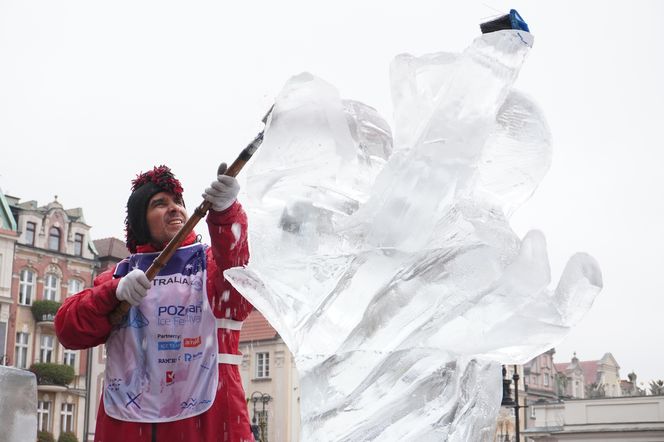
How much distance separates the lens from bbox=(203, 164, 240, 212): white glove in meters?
3.18

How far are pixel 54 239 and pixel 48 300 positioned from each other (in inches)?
96.5

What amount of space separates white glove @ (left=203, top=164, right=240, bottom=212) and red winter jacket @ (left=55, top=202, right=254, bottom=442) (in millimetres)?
162

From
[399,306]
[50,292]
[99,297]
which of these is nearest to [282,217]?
[399,306]

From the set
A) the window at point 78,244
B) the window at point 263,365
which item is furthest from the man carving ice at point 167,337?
the window at point 263,365

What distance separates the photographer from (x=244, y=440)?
3.49 metres

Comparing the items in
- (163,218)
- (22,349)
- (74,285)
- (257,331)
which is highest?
(74,285)

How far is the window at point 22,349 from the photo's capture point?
2868cm

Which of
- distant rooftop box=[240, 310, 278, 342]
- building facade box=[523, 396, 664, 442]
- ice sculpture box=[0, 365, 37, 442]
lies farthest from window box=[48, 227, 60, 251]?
ice sculpture box=[0, 365, 37, 442]

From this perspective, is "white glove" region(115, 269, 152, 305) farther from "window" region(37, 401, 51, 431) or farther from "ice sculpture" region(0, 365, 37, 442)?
"window" region(37, 401, 51, 431)

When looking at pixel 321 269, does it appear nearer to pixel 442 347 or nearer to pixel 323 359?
pixel 323 359

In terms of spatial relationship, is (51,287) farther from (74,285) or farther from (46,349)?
(46,349)

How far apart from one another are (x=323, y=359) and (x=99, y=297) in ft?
3.74

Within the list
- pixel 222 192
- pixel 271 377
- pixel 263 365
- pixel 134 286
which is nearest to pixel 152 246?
pixel 134 286

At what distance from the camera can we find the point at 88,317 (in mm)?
3588
